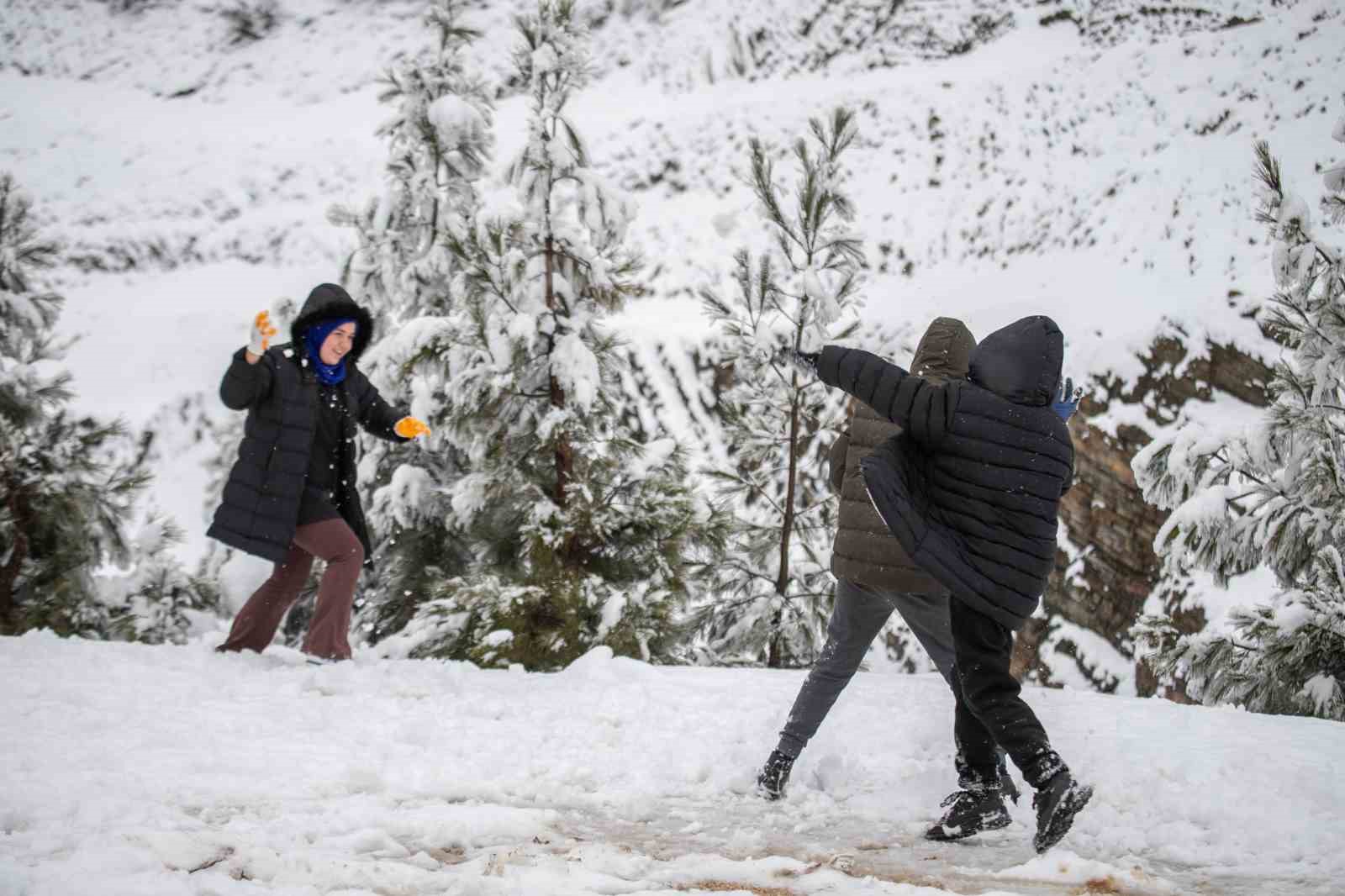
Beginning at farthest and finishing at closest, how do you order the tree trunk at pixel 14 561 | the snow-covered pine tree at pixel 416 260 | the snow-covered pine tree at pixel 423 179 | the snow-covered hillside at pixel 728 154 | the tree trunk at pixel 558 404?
the snow-covered hillside at pixel 728 154 → the snow-covered pine tree at pixel 423 179 → the snow-covered pine tree at pixel 416 260 → the tree trunk at pixel 14 561 → the tree trunk at pixel 558 404

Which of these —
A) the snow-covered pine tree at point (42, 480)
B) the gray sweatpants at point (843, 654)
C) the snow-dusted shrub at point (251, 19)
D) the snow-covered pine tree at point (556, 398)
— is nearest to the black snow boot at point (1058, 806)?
the gray sweatpants at point (843, 654)

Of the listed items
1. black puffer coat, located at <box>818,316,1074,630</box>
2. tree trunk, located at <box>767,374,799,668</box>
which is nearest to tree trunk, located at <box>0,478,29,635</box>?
tree trunk, located at <box>767,374,799,668</box>

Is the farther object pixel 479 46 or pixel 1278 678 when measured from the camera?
pixel 479 46

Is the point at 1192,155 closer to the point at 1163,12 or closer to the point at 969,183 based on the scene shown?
the point at 969,183

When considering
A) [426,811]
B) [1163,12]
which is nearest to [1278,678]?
[426,811]

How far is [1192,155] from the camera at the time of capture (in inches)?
504

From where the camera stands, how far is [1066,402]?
3.23 m

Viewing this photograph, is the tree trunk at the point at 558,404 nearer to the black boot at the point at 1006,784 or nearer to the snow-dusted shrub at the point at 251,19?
the black boot at the point at 1006,784

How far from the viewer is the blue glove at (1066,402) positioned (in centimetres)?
316

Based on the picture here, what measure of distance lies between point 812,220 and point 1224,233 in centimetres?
738

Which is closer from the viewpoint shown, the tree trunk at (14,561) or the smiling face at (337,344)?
the smiling face at (337,344)

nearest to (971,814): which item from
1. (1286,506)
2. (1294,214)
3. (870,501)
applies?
(870,501)

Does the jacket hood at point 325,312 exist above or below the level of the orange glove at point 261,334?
above

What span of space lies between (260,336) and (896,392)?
318cm
